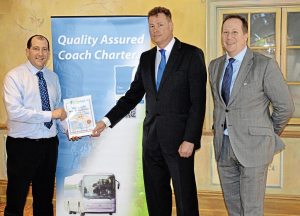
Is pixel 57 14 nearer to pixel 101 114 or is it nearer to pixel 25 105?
pixel 101 114

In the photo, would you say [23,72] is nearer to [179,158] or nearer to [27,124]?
[27,124]

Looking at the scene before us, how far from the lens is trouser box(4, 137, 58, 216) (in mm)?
2963

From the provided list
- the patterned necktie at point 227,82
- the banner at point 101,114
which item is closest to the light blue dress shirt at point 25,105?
the banner at point 101,114

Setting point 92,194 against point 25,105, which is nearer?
point 25,105

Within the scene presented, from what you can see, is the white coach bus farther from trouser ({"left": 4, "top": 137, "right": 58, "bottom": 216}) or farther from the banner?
trouser ({"left": 4, "top": 137, "right": 58, "bottom": 216})

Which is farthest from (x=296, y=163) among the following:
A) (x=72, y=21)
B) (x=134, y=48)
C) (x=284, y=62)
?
(x=72, y=21)

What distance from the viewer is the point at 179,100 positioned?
105 inches

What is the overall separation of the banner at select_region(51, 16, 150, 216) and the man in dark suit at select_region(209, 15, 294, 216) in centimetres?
102

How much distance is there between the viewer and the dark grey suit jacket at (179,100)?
2631 millimetres

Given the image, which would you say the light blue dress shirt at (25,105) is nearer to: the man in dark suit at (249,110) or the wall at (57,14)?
the wall at (57,14)

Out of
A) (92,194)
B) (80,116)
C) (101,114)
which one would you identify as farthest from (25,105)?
(92,194)

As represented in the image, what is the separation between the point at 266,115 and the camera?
2.44 m

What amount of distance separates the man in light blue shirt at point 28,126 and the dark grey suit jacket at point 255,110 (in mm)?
1304

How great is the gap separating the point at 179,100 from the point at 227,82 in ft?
1.15
